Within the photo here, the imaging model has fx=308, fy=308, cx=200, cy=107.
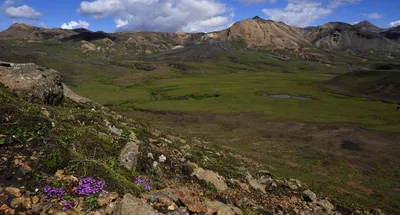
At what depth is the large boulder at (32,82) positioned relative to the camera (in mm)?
17281

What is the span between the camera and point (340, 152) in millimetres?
45656

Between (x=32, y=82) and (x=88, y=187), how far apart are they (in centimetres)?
1283

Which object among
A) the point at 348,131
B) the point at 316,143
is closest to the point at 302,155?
the point at 316,143

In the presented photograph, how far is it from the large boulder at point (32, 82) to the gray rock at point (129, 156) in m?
8.99

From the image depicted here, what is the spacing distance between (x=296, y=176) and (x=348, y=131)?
34259mm

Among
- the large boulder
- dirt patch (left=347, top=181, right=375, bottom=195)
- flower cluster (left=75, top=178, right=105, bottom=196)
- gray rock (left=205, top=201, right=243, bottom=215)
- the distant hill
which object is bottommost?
the distant hill

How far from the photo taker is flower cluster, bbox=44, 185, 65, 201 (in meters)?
7.63

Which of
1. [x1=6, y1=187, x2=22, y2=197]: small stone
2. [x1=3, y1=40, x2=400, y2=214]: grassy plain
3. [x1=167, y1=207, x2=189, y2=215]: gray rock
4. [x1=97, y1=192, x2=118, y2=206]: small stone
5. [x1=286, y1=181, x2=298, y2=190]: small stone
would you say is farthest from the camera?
[x1=3, y1=40, x2=400, y2=214]: grassy plain

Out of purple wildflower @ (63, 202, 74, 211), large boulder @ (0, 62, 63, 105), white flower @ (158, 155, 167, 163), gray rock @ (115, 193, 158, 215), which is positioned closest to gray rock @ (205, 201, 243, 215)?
gray rock @ (115, 193, 158, 215)

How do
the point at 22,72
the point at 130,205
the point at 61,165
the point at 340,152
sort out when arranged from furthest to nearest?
the point at 340,152
the point at 22,72
the point at 61,165
the point at 130,205

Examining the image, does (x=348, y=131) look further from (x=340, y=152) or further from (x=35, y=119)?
(x=35, y=119)

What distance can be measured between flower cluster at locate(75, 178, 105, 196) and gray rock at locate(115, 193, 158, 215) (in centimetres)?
103

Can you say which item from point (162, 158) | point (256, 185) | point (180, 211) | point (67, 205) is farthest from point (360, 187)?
point (67, 205)

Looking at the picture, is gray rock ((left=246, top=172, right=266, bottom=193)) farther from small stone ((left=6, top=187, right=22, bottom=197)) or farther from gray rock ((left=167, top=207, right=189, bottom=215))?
small stone ((left=6, top=187, right=22, bottom=197))
